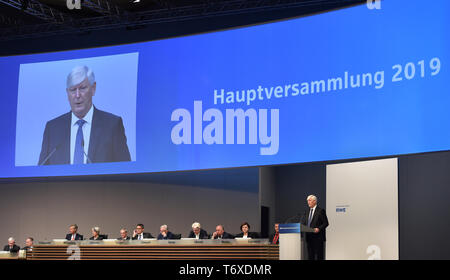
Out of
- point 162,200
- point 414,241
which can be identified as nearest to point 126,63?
point 162,200

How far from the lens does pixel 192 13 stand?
444 inches

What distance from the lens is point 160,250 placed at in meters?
7.03

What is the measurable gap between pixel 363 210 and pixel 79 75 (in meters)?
5.83

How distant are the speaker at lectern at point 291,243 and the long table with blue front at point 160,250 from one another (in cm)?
17

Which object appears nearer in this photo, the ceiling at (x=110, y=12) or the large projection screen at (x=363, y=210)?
the large projection screen at (x=363, y=210)

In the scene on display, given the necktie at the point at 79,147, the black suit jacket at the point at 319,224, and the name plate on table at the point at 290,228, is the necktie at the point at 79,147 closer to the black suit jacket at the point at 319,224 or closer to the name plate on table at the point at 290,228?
the black suit jacket at the point at 319,224

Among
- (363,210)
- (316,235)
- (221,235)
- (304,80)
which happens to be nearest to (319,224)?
(316,235)

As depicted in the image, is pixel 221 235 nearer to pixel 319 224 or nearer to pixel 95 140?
pixel 319 224

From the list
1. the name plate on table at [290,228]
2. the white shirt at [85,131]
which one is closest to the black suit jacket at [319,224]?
the name plate on table at [290,228]

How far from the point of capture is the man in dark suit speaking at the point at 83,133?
Result: 35.1ft
